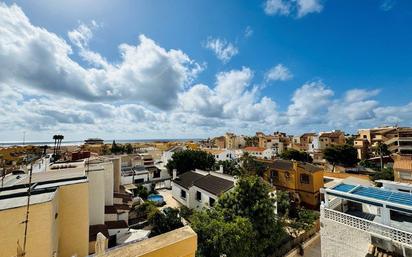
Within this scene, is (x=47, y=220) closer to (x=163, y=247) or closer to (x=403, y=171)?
(x=163, y=247)

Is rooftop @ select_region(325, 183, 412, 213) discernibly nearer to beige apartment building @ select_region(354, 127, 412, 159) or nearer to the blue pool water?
the blue pool water

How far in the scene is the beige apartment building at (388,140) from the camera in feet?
149

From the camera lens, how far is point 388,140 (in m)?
50.2

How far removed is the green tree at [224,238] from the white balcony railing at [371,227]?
148 inches

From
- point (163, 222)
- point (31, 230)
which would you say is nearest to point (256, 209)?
point (163, 222)

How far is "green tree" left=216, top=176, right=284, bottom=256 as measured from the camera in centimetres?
1131

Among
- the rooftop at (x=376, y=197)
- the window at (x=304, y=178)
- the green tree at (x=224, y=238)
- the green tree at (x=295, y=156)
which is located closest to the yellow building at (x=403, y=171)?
the window at (x=304, y=178)

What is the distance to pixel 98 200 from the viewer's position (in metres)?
12.1

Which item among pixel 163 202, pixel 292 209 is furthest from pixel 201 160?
pixel 292 209

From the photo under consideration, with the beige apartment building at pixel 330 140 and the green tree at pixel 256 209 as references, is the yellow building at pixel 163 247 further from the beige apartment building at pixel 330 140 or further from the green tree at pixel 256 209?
the beige apartment building at pixel 330 140

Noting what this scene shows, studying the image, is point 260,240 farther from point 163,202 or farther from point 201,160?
point 201,160

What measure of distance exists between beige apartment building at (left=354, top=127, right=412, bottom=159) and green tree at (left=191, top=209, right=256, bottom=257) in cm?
5472

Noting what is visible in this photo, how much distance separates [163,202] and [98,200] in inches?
471

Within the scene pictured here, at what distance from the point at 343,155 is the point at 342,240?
136 ft
